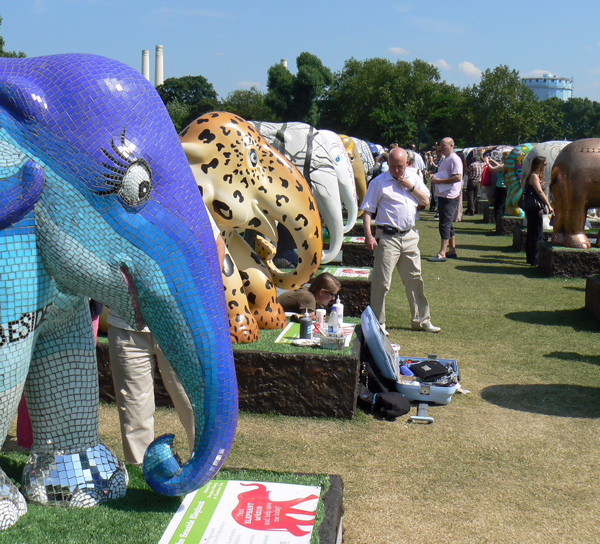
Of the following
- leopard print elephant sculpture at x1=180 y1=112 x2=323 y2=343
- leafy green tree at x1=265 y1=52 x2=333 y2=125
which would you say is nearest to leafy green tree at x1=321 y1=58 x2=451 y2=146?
leafy green tree at x1=265 y1=52 x2=333 y2=125

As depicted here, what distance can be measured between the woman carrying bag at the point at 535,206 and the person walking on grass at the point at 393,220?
476 centimetres

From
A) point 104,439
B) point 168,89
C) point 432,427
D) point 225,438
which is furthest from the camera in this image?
point 168,89

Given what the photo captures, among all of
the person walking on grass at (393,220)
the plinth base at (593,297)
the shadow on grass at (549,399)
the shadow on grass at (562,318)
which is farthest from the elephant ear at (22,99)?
the plinth base at (593,297)

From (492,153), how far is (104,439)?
Answer: 21981 millimetres

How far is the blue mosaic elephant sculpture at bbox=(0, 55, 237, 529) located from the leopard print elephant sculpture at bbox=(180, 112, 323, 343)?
8.19 ft

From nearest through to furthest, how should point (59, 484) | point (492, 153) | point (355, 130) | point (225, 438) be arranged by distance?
point (225, 438), point (59, 484), point (492, 153), point (355, 130)

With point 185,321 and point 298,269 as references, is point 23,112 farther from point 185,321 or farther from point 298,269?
point 298,269

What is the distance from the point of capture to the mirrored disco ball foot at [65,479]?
238cm

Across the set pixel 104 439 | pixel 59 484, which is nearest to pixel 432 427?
pixel 104 439

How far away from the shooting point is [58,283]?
2.02m

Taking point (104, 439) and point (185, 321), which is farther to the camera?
point (104, 439)

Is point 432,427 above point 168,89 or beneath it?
beneath

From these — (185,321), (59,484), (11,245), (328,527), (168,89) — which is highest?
(168,89)

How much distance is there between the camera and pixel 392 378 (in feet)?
16.9
